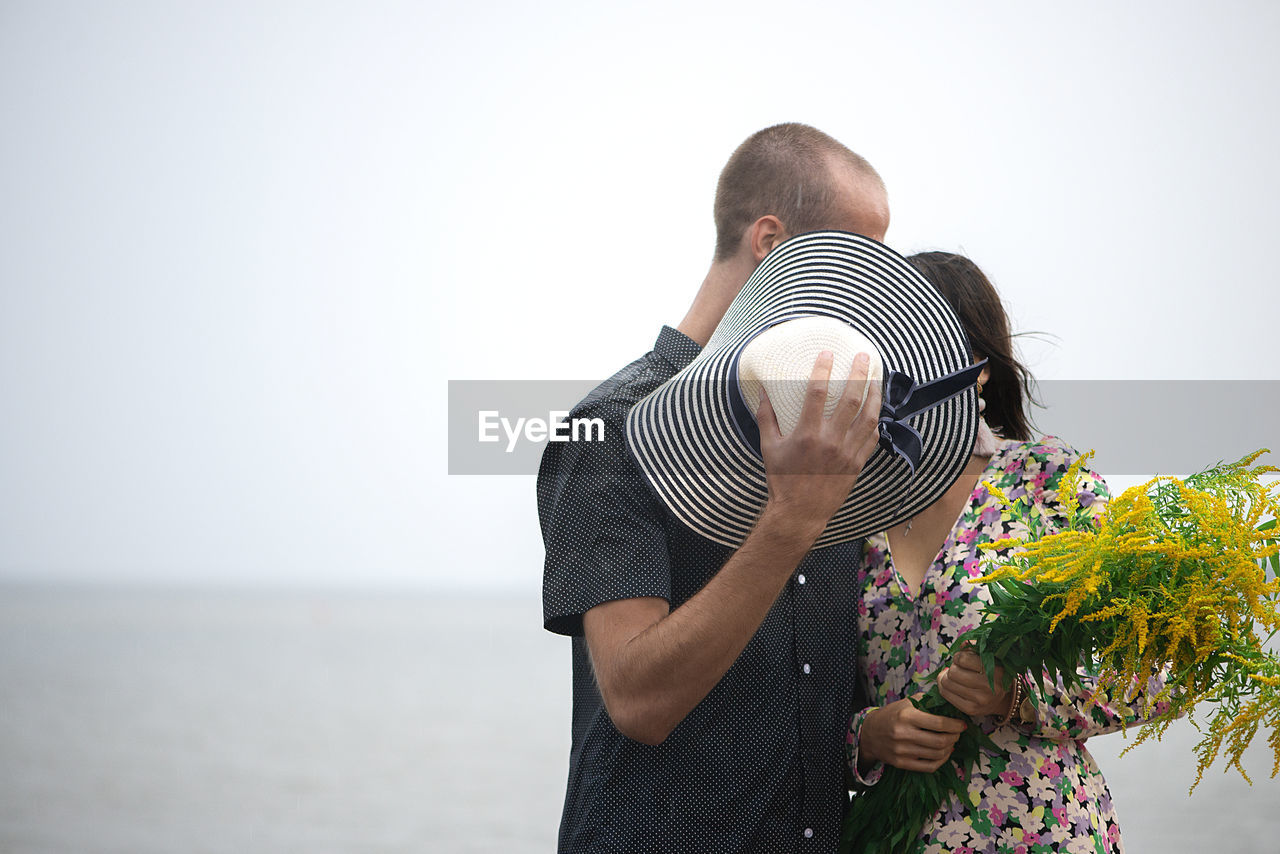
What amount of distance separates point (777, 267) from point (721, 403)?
24cm

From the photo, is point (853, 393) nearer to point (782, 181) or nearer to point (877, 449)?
point (877, 449)

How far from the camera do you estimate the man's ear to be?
1718 mm

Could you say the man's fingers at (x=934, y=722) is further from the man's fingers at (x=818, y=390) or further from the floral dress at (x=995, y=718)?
the man's fingers at (x=818, y=390)

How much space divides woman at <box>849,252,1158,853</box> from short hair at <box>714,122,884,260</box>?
42 centimetres

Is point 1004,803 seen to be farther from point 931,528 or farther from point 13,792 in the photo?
point 13,792

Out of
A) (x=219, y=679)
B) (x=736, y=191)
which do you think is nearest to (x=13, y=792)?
(x=219, y=679)

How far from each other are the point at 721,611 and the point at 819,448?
9.4 inches

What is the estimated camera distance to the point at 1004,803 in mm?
1575

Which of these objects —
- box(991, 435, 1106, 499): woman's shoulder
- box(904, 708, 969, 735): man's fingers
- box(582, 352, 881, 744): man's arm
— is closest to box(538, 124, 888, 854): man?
box(582, 352, 881, 744): man's arm

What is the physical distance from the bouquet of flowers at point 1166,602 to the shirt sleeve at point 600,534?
46cm

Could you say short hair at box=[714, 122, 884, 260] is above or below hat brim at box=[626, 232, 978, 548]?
above
